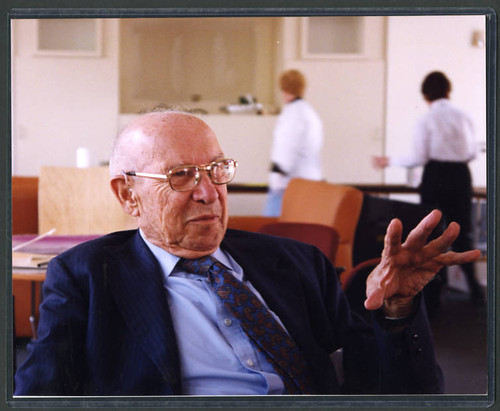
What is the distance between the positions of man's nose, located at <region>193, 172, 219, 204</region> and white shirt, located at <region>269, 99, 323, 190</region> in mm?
493

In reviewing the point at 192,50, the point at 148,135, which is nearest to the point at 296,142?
the point at 192,50

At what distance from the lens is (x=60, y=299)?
6.29ft

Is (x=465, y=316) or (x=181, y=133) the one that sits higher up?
(x=181, y=133)

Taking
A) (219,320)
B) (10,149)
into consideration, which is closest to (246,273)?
(219,320)

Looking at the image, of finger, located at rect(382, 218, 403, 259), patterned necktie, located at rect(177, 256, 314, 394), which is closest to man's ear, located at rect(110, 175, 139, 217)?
patterned necktie, located at rect(177, 256, 314, 394)

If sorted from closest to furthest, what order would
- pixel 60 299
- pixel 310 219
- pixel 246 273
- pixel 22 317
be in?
pixel 60 299, pixel 246 273, pixel 22 317, pixel 310 219

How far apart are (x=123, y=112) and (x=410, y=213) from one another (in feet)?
3.57

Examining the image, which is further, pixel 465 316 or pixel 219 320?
pixel 465 316

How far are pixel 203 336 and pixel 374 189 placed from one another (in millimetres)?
959

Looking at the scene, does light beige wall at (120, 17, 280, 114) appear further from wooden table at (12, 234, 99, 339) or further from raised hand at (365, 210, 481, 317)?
raised hand at (365, 210, 481, 317)

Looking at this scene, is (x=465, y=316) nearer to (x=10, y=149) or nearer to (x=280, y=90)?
(x=280, y=90)

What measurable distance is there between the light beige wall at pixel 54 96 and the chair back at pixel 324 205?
2.55 ft

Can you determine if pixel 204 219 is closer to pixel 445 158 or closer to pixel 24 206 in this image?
pixel 24 206

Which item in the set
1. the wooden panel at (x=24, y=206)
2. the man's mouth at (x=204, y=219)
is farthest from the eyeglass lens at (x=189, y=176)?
the wooden panel at (x=24, y=206)
